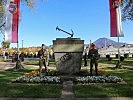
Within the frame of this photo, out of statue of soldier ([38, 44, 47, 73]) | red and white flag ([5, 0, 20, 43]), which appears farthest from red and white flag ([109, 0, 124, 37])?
red and white flag ([5, 0, 20, 43])

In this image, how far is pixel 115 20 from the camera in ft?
96.4

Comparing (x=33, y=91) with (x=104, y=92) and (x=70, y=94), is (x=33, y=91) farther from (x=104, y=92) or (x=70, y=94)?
(x=104, y=92)

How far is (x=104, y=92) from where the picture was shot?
55.2ft

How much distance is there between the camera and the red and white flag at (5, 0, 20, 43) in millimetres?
29656

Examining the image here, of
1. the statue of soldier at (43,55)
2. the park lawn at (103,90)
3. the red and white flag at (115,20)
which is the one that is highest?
the red and white flag at (115,20)

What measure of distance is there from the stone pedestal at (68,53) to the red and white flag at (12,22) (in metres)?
6.63

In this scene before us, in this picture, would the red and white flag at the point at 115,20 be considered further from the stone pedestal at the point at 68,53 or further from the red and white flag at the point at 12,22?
the red and white flag at the point at 12,22

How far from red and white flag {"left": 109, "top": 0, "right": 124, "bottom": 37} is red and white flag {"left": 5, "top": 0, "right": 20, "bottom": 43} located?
696 centimetres

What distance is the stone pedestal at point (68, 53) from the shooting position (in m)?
23.8

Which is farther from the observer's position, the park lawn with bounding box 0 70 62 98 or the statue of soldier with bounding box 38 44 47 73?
the statue of soldier with bounding box 38 44 47 73

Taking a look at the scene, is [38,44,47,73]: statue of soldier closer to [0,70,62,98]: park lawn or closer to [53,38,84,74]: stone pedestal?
[53,38,84,74]: stone pedestal

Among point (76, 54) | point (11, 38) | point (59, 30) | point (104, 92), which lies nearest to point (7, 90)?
point (104, 92)

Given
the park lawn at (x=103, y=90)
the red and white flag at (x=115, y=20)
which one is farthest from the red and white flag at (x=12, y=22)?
the park lawn at (x=103, y=90)

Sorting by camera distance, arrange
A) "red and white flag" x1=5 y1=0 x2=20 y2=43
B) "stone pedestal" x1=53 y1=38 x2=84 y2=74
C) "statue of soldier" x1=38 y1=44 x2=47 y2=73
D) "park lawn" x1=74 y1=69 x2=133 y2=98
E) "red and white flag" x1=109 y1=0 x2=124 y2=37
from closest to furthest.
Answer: "park lawn" x1=74 y1=69 x2=133 y2=98, "stone pedestal" x1=53 y1=38 x2=84 y2=74, "statue of soldier" x1=38 y1=44 x2=47 y2=73, "red and white flag" x1=109 y1=0 x2=124 y2=37, "red and white flag" x1=5 y1=0 x2=20 y2=43
